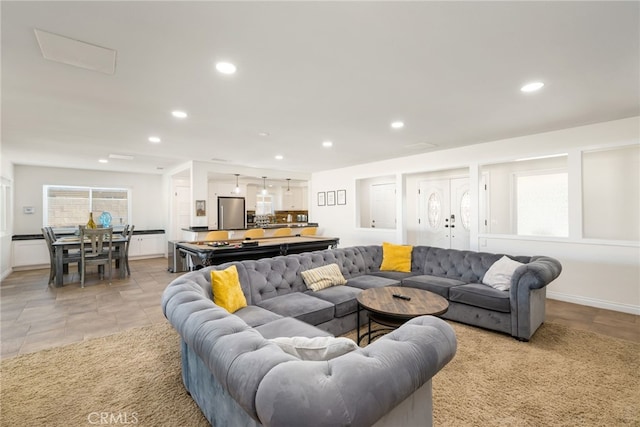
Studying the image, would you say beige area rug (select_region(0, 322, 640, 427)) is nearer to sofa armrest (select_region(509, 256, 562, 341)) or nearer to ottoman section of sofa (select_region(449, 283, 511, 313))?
sofa armrest (select_region(509, 256, 562, 341))

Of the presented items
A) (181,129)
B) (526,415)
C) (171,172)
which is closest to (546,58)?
(526,415)

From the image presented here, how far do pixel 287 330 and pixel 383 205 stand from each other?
6455 millimetres

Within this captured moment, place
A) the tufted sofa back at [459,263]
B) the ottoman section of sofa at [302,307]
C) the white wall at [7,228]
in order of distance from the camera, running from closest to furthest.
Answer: the ottoman section of sofa at [302,307], the tufted sofa back at [459,263], the white wall at [7,228]

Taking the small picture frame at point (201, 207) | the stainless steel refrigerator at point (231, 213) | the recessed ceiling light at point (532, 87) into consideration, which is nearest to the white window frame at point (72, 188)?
the stainless steel refrigerator at point (231, 213)

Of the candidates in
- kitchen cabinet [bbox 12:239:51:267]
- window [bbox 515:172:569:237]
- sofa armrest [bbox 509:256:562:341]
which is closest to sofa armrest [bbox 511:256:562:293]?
sofa armrest [bbox 509:256:562:341]

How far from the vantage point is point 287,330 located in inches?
87.7

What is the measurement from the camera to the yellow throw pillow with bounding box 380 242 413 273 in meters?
4.50

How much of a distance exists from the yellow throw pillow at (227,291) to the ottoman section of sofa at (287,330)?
1.64 ft

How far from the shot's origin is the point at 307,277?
3.55 meters

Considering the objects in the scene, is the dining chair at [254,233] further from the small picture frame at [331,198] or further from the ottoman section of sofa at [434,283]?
the ottoman section of sofa at [434,283]

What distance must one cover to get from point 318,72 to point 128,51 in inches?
55.5

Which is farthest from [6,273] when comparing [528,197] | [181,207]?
[528,197]

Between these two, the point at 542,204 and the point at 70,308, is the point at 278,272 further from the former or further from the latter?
the point at 542,204

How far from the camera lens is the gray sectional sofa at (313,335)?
0.96 metres
